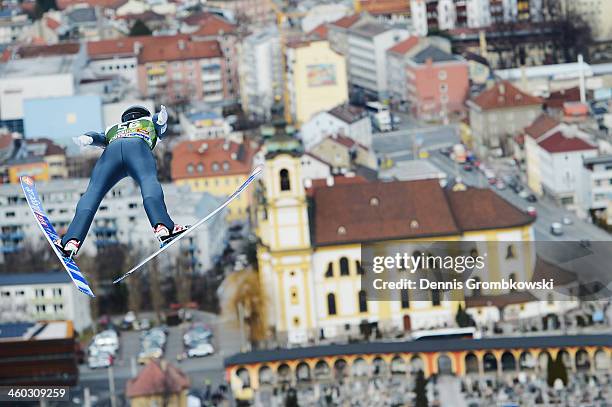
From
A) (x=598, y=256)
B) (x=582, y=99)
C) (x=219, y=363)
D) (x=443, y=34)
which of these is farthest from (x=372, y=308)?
(x=443, y=34)

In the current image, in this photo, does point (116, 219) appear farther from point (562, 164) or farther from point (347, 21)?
point (347, 21)

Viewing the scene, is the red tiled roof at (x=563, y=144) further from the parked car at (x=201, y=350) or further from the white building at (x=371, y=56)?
the white building at (x=371, y=56)

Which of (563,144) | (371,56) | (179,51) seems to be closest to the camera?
(563,144)

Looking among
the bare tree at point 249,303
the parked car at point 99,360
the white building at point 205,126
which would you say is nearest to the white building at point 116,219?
the bare tree at point 249,303

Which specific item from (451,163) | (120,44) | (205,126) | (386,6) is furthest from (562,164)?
(386,6)

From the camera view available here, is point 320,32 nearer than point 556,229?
No

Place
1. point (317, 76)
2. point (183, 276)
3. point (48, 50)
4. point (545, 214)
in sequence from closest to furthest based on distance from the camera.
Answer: point (183, 276) < point (545, 214) < point (317, 76) < point (48, 50)
